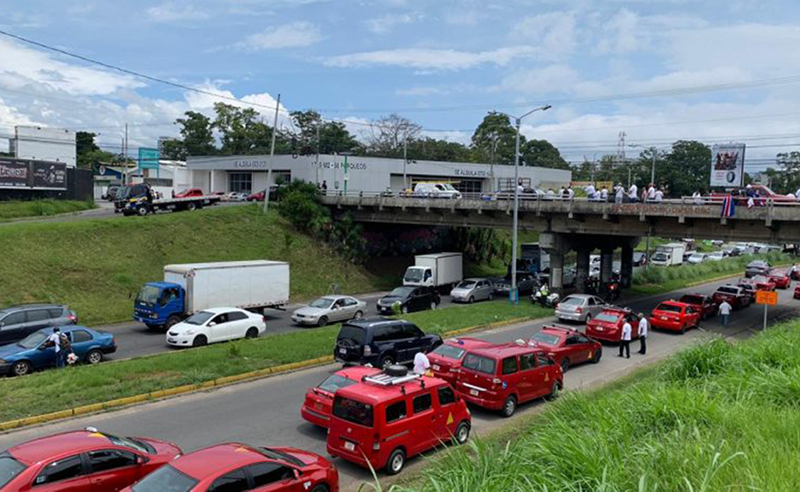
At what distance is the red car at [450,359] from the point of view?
15.5m

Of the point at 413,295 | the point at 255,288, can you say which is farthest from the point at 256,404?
the point at 413,295

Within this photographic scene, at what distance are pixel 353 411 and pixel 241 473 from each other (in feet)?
9.95

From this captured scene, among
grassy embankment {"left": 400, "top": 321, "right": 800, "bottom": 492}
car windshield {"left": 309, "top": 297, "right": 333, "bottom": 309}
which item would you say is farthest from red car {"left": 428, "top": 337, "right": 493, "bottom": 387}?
car windshield {"left": 309, "top": 297, "right": 333, "bottom": 309}

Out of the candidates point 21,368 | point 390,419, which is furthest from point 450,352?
point 21,368

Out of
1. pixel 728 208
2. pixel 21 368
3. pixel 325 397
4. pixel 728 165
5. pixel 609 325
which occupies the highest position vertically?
pixel 728 165

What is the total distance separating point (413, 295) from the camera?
31.7 meters

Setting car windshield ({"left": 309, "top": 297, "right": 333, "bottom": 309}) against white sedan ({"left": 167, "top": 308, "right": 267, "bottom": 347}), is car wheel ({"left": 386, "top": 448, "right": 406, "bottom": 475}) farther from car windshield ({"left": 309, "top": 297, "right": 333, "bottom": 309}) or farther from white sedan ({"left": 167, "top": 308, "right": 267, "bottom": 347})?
car windshield ({"left": 309, "top": 297, "right": 333, "bottom": 309})

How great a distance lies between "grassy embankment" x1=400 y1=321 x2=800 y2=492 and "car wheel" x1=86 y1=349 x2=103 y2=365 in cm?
1481

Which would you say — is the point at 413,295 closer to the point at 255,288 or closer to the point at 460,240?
the point at 255,288

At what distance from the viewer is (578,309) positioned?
1140 inches

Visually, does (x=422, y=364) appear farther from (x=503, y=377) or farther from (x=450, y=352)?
(x=503, y=377)

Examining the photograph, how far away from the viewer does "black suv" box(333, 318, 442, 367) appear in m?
17.6

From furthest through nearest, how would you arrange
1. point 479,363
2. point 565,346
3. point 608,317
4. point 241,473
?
point 608,317, point 565,346, point 479,363, point 241,473

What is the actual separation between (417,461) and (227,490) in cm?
474
